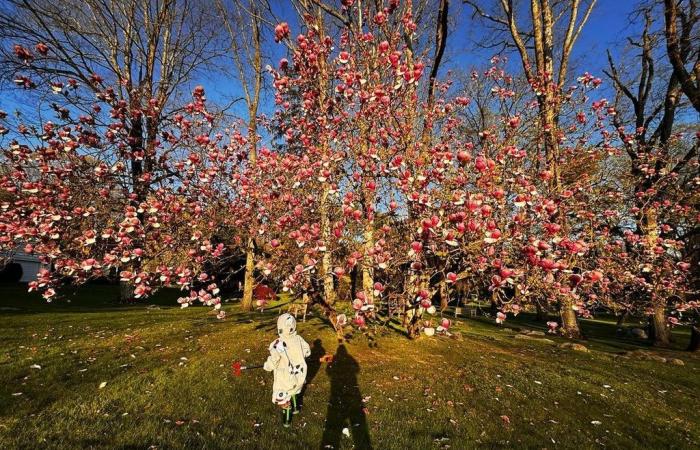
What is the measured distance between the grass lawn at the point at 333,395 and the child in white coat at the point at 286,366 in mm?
450

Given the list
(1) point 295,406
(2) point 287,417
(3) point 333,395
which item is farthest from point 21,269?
(2) point 287,417

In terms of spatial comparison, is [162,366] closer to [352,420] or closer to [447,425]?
[352,420]

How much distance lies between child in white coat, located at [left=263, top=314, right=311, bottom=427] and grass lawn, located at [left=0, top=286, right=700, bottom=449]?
1.48 feet

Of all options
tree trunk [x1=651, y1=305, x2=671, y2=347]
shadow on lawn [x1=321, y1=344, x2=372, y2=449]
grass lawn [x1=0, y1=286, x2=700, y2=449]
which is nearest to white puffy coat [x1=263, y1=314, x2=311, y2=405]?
grass lawn [x1=0, y1=286, x2=700, y2=449]

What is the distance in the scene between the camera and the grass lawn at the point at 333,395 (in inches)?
208

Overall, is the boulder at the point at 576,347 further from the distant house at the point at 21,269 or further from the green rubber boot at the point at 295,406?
the distant house at the point at 21,269

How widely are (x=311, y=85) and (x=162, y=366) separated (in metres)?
6.53

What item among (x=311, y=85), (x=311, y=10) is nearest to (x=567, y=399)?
(x=311, y=85)

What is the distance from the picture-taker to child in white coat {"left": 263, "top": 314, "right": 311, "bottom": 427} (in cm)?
544

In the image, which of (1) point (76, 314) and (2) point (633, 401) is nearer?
(2) point (633, 401)

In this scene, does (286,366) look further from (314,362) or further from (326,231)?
(314,362)

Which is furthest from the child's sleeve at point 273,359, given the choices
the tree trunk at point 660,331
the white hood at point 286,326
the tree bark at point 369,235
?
the tree trunk at point 660,331

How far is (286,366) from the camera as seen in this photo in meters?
5.49

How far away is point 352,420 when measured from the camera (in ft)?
19.5
